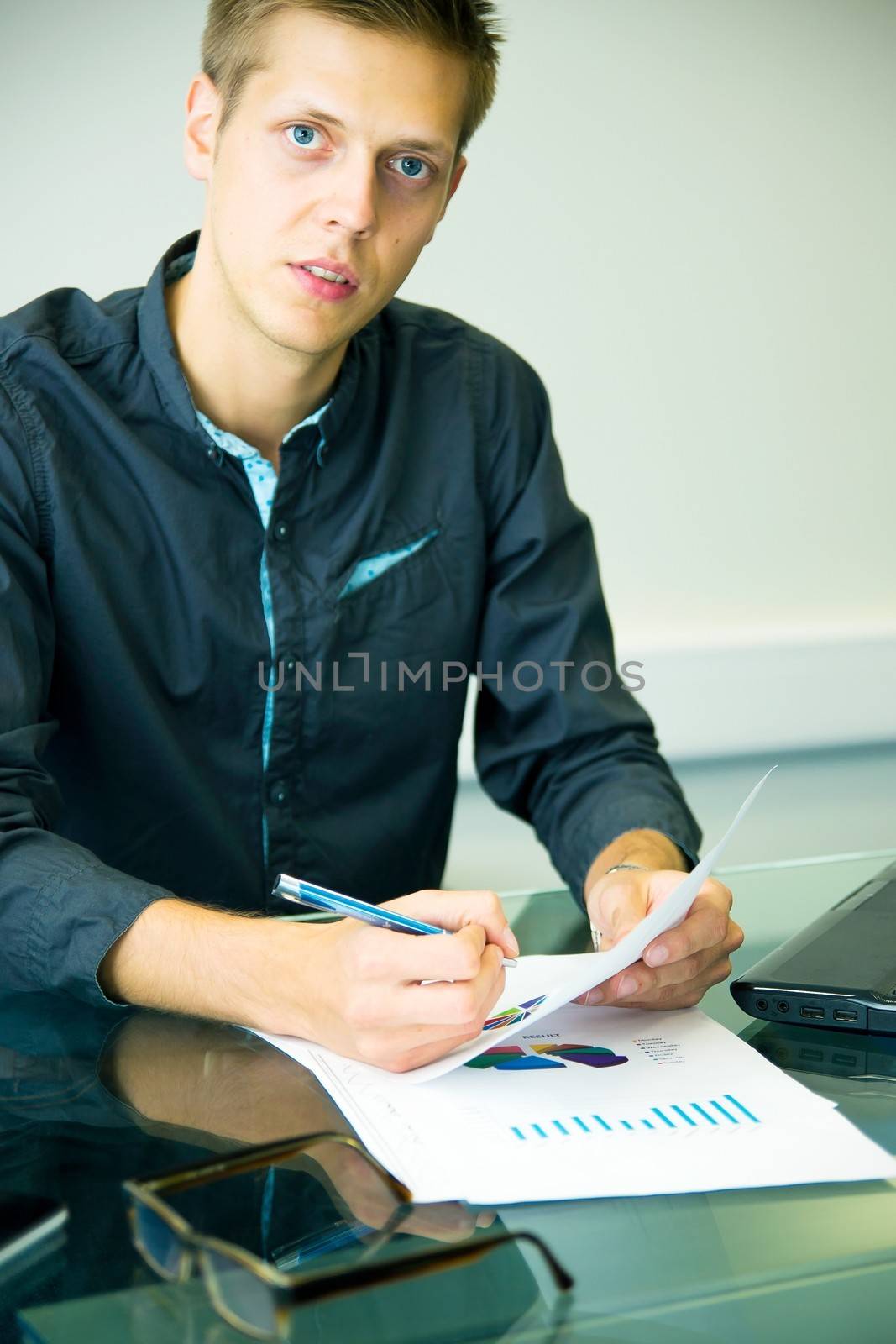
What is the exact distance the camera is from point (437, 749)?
1.49 m

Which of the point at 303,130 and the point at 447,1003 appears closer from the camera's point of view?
the point at 447,1003

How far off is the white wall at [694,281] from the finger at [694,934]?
142cm

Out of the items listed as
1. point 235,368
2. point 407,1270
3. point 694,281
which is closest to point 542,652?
point 235,368

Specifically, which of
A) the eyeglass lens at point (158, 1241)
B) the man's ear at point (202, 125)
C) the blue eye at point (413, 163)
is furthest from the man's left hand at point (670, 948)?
the man's ear at point (202, 125)

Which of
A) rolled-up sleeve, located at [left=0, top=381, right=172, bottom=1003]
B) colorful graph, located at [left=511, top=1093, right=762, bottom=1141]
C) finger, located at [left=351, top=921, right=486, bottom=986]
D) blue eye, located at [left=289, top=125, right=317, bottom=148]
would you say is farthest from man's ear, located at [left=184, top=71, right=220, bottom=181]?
colorful graph, located at [left=511, top=1093, right=762, bottom=1141]

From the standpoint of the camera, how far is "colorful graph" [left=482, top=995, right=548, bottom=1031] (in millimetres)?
857

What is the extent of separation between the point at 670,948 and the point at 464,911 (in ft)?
0.49

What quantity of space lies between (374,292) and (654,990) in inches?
28.4

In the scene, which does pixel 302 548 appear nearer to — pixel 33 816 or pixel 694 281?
pixel 33 816

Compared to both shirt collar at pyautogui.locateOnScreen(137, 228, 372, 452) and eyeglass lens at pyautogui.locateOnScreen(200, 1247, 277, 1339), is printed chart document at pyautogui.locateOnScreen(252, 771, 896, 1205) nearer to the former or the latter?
eyeglass lens at pyautogui.locateOnScreen(200, 1247, 277, 1339)

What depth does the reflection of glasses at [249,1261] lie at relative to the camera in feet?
1.63

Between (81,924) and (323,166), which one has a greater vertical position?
(323,166)

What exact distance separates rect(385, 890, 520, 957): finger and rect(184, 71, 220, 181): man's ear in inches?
31.3

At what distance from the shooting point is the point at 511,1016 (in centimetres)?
88
